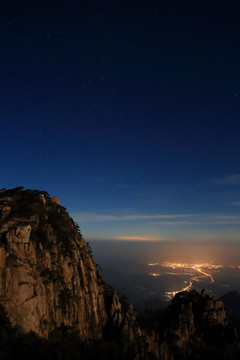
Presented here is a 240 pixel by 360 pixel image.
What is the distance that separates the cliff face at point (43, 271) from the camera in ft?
78.5

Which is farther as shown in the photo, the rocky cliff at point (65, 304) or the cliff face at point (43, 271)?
the cliff face at point (43, 271)

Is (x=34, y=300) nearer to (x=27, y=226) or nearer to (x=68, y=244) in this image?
(x=27, y=226)

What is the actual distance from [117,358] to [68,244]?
25.9 metres

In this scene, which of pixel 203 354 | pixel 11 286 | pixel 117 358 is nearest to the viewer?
pixel 117 358

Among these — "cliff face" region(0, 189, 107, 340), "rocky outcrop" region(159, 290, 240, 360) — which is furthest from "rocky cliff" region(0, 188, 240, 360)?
"rocky outcrop" region(159, 290, 240, 360)

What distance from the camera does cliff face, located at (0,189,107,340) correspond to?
23.9 meters

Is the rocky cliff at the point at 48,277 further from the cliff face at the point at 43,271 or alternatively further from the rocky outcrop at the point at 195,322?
the rocky outcrop at the point at 195,322

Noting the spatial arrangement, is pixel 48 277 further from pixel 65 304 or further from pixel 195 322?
pixel 195 322

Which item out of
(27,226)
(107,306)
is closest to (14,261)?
(27,226)

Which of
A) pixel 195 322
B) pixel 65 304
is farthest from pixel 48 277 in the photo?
pixel 195 322

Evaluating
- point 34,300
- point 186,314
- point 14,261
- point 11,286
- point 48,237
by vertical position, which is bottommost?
point 186,314

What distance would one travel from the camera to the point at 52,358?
11.1m

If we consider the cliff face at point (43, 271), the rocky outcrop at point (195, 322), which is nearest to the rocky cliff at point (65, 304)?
the cliff face at point (43, 271)

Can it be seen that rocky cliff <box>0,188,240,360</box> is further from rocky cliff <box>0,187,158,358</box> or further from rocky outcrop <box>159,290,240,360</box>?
rocky outcrop <box>159,290,240,360</box>
